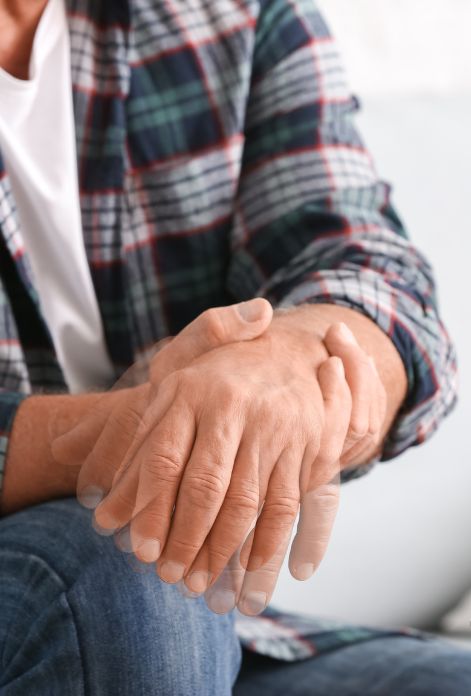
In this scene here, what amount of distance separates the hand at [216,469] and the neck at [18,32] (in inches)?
14.6

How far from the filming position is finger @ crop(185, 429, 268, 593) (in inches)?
21.1

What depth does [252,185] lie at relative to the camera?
88 centimetres

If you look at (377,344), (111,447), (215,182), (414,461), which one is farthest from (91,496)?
(414,461)

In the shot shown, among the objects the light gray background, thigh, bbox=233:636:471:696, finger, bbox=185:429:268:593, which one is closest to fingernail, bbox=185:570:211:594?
finger, bbox=185:429:268:593

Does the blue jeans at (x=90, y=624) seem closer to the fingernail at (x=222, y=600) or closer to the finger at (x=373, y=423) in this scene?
the fingernail at (x=222, y=600)

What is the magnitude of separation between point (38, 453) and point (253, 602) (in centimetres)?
19

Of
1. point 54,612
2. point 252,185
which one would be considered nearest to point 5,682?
point 54,612

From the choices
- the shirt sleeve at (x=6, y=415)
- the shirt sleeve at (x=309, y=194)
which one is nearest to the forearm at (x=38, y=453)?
the shirt sleeve at (x=6, y=415)

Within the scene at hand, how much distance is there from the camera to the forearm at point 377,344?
705mm

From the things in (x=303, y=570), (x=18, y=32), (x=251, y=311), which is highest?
(x=18, y=32)

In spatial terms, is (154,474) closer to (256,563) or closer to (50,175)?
(256,563)

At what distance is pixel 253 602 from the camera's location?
0.54 meters

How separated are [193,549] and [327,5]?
2.89ft

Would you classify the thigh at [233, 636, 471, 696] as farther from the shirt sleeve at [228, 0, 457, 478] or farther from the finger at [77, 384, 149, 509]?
the finger at [77, 384, 149, 509]
